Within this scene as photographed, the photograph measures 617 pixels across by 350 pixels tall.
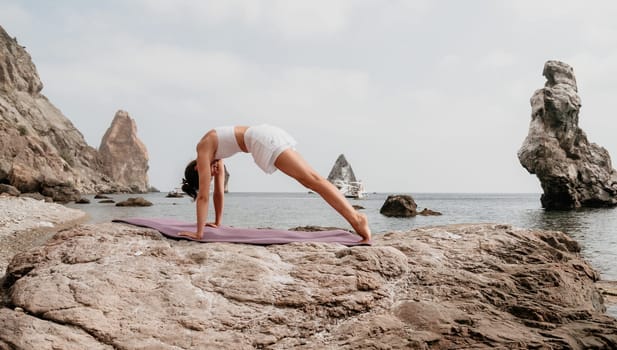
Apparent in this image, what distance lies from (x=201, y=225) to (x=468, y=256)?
10.6ft

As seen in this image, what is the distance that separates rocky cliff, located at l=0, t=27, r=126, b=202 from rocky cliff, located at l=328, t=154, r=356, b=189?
63.6 m

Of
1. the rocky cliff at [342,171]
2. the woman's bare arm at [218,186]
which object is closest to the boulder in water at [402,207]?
the woman's bare arm at [218,186]

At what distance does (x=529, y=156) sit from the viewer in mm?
53375

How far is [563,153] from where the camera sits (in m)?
53.6

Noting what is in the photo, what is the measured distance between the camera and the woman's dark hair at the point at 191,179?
21.3ft

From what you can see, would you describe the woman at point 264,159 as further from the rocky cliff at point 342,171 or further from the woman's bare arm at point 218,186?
the rocky cliff at point 342,171

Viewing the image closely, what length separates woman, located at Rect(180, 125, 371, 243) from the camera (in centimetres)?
572

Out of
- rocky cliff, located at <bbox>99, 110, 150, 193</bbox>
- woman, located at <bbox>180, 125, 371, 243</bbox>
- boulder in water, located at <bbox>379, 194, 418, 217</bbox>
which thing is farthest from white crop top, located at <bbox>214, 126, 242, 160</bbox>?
rocky cliff, located at <bbox>99, 110, 150, 193</bbox>

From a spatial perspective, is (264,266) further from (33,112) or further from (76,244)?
(33,112)

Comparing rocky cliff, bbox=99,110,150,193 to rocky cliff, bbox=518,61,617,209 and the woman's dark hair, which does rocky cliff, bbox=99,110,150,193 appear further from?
the woman's dark hair

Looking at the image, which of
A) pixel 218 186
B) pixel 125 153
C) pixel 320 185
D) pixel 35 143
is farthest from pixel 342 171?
pixel 320 185

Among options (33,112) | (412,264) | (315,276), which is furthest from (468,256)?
(33,112)

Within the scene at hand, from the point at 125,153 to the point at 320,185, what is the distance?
16203 cm

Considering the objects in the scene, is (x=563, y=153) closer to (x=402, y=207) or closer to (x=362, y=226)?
(x=402, y=207)
